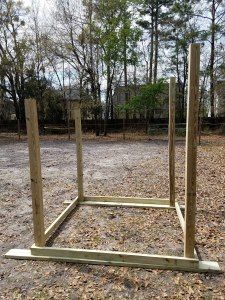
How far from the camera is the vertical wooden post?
102 inches

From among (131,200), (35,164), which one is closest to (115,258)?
(35,164)

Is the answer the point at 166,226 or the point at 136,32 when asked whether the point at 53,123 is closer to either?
the point at 136,32

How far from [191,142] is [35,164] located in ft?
5.33

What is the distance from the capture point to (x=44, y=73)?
2136 cm

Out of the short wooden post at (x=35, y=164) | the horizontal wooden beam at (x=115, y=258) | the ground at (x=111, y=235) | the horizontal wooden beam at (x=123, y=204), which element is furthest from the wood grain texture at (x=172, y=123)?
the short wooden post at (x=35, y=164)

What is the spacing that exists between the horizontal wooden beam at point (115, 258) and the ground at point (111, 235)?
7 cm

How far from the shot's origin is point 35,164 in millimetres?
3072

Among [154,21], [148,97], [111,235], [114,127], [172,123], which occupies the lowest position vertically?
[111,235]

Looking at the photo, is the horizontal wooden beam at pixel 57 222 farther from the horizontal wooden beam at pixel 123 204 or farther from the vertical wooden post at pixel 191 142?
the vertical wooden post at pixel 191 142

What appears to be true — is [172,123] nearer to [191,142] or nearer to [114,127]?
[191,142]

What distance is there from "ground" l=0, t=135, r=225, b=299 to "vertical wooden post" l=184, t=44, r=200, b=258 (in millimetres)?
396

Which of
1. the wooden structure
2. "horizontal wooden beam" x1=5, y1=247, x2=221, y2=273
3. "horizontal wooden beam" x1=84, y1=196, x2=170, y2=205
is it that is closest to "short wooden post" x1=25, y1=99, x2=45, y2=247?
the wooden structure

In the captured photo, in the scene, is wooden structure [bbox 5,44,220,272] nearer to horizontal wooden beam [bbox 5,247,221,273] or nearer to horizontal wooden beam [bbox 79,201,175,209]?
horizontal wooden beam [bbox 5,247,221,273]

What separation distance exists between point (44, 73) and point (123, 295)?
20757mm
